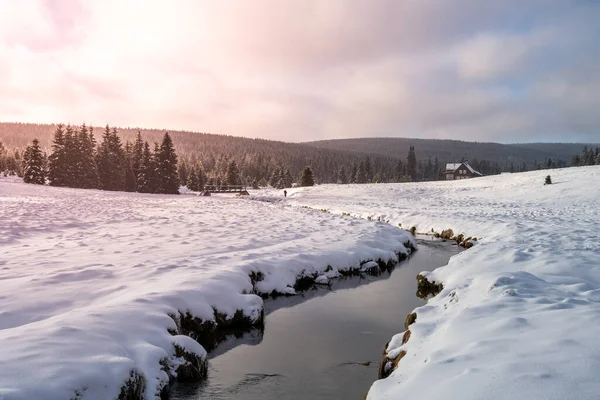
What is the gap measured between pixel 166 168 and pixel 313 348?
172 ft

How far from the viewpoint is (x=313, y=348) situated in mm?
8297

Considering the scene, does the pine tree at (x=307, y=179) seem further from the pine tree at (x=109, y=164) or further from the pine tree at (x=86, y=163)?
the pine tree at (x=86, y=163)

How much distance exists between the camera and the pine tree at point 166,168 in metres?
55.9

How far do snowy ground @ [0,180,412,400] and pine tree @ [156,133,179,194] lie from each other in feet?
112

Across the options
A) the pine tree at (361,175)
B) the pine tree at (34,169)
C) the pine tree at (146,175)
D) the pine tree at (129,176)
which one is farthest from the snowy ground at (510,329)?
the pine tree at (361,175)

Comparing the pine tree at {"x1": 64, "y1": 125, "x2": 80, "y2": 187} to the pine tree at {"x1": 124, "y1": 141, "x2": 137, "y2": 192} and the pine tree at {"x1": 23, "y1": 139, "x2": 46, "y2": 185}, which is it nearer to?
the pine tree at {"x1": 23, "y1": 139, "x2": 46, "y2": 185}

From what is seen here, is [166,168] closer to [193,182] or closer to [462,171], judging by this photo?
[193,182]

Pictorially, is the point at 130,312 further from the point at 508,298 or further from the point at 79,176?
the point at 79,176

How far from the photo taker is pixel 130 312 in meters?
7.30

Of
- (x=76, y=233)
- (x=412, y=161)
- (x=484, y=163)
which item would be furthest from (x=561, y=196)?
(x=484, y=163)

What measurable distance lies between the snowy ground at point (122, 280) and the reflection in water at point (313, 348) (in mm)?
711

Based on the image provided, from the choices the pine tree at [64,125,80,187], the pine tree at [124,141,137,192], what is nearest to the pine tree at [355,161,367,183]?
the pine tree at [124,141,137,192]

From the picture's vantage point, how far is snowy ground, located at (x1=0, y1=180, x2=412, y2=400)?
5.27 meters

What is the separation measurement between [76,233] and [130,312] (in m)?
11.5
